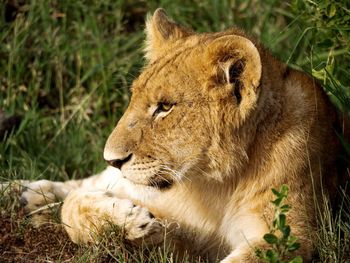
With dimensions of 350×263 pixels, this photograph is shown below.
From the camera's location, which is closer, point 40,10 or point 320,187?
point 320,187

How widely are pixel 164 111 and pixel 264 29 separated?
2.61 metres

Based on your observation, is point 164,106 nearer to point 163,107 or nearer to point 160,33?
point 163,107

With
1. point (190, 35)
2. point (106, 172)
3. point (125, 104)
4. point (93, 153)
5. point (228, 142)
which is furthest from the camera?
point (125, 104)

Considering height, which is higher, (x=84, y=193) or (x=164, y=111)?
(x=164, y=111)

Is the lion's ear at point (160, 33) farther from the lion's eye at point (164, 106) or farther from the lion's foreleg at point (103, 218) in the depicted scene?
the lion's foreleg at point (103, 218)

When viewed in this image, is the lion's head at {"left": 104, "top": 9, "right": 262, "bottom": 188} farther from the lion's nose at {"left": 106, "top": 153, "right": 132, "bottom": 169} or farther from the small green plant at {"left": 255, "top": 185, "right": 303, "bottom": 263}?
the small green plant at {"left": 255, "top": 185, "right": 303, "bottom": 263}

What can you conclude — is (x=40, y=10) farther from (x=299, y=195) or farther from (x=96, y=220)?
(x=299, y=195)

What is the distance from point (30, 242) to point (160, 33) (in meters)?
1.15

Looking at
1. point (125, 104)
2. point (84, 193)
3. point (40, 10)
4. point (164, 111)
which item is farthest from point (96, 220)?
point (40, 10)

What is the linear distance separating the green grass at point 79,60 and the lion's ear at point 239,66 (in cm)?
158

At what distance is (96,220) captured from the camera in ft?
13.1

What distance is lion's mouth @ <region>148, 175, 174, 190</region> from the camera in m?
3.72

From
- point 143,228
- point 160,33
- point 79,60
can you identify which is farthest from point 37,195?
point 79,60

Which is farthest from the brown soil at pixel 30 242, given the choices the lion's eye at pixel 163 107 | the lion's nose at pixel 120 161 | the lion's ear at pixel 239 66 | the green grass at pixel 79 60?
the lion's ear at pixel 239 66
